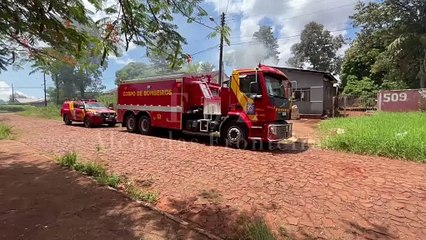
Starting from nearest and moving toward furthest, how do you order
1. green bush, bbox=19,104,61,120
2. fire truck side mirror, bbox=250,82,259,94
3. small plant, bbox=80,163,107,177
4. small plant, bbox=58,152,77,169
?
small plant, bbox=80,163,107,177
small plant, bbox=58,152,77,169
fire truck side mirror, bbox=250,82,259,94
green bush, bbox=19,104,61,120

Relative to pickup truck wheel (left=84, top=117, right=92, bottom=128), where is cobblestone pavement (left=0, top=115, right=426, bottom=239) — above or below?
below

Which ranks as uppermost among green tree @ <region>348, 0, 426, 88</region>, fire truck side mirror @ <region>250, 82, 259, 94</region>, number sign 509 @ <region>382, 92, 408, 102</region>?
green tree @ <region>348, 0, 426, 88</region>

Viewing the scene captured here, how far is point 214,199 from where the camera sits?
5789 mm

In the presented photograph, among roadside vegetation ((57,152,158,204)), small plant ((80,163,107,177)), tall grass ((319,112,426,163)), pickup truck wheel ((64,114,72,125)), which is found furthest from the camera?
pickup truck wheel ((64,114,72,125))

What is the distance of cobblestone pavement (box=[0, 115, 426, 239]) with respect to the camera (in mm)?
4914

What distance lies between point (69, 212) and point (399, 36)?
30.4 metres

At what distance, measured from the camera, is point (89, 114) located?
18.9 m

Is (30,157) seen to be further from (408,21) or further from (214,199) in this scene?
(408,21)

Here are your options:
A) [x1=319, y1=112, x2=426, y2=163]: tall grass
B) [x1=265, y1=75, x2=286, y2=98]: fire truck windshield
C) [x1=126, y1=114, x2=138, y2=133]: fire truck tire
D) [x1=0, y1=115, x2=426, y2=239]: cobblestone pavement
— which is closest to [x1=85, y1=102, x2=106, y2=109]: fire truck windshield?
[x1=126, y1=114, x2=138, y2=133]: fire truck tire

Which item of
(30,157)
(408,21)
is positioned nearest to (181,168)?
(30,157)

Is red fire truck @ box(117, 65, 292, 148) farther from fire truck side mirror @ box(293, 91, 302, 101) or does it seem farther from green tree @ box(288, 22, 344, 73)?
green tree @ box(288, 22, 344, 73)

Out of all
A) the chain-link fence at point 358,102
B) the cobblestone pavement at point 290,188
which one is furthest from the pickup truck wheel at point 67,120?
the chain-link fence at point 358,102

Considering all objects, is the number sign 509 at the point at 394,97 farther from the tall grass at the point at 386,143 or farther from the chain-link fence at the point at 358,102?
the tall grass at the point at 386,143

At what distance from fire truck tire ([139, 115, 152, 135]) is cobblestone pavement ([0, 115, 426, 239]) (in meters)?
4.21
